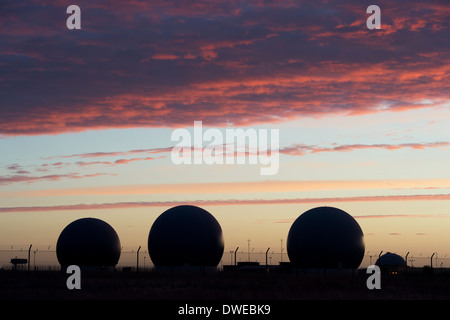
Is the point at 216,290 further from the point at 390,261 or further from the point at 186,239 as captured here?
the point at 390,261

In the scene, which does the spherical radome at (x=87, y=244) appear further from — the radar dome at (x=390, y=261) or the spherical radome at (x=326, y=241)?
the radar dome at (x=390, y=261)

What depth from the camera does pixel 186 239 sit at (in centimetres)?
6159

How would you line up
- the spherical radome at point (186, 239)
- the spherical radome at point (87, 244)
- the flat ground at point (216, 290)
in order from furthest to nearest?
the spherical radome at point (87, 244) < the spherical radome at point (186, 239) < the flat ground at point (216, 290)

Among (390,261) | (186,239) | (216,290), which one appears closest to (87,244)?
(186,239)

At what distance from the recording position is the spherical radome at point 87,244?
67625 mm

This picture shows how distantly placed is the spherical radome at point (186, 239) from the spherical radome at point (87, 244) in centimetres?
650

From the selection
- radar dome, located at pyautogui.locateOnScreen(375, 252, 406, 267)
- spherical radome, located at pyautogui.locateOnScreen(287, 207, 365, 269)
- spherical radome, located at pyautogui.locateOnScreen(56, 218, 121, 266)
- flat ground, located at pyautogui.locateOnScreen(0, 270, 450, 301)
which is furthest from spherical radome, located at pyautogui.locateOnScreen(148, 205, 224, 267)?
radar dome, located at pyautogui.locateOnScreen(375, 252, 406, 267)

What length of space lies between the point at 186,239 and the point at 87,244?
12.6 meters

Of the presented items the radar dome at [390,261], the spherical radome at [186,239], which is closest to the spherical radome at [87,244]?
the spherical radome at [186,239]

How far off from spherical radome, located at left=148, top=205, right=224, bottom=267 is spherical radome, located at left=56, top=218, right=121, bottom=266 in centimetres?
650
